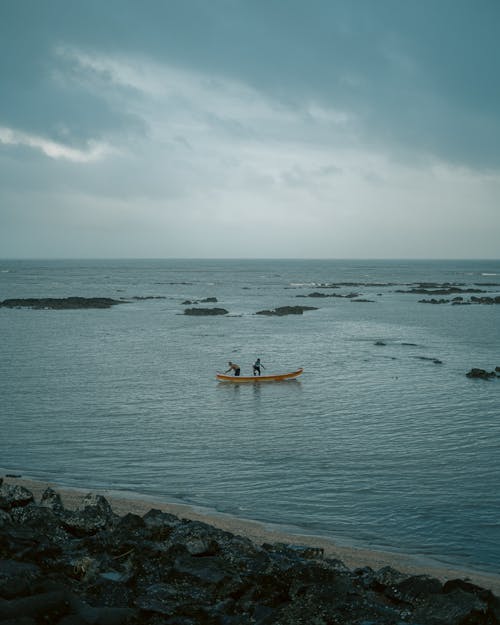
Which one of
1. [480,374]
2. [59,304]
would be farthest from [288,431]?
[59,304]

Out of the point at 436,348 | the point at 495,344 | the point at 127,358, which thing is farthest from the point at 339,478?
the point at 495,344

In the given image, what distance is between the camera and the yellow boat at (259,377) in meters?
35.3

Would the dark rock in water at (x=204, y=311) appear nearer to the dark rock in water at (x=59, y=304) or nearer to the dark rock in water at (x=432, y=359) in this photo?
the dark rock in water at (x=59, y=304)

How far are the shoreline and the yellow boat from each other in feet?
56.2

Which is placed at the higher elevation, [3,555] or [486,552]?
[3,555]

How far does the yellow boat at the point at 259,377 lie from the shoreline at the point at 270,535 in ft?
56.2

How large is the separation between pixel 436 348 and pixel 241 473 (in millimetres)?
33090

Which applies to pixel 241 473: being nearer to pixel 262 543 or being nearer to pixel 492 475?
pixel 262 543

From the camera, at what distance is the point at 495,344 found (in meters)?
51.1

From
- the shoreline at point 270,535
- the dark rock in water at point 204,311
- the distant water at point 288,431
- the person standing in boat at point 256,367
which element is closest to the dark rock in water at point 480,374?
the distant water at point 288,431

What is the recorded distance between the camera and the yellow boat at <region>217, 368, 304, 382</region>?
35.3 metres

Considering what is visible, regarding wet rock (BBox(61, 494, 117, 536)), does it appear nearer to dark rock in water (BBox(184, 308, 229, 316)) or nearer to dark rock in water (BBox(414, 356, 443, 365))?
dark rock in water (BBox(414, 356, 443, 365))

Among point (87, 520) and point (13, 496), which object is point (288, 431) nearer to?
point (87, 520)

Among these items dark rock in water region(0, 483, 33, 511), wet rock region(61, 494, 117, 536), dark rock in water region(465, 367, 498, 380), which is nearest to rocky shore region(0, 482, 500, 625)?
wet rock region(61, 494, 117, 536)
